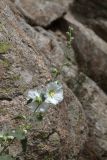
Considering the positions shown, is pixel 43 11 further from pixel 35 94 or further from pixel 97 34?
pixel 35 94

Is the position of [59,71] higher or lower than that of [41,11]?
higher

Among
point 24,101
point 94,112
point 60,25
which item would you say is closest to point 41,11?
point 60,25

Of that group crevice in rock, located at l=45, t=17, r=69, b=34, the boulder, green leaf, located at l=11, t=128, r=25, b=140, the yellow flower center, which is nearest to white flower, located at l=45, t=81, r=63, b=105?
the yellow flower center

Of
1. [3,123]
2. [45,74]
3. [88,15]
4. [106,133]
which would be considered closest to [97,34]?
[88,15]

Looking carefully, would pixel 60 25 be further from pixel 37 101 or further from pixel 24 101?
pixel 37 101

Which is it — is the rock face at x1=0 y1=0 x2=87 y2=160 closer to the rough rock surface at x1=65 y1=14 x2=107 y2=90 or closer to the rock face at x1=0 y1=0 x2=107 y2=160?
the rock face at x1=0 y1=0 x2=107 y2=160

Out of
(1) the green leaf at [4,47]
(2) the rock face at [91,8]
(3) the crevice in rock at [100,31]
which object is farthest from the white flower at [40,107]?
(2) the rock face at [91,8]

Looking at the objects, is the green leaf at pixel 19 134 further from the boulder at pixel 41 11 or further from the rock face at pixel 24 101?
the boulder at pixel 41 11
